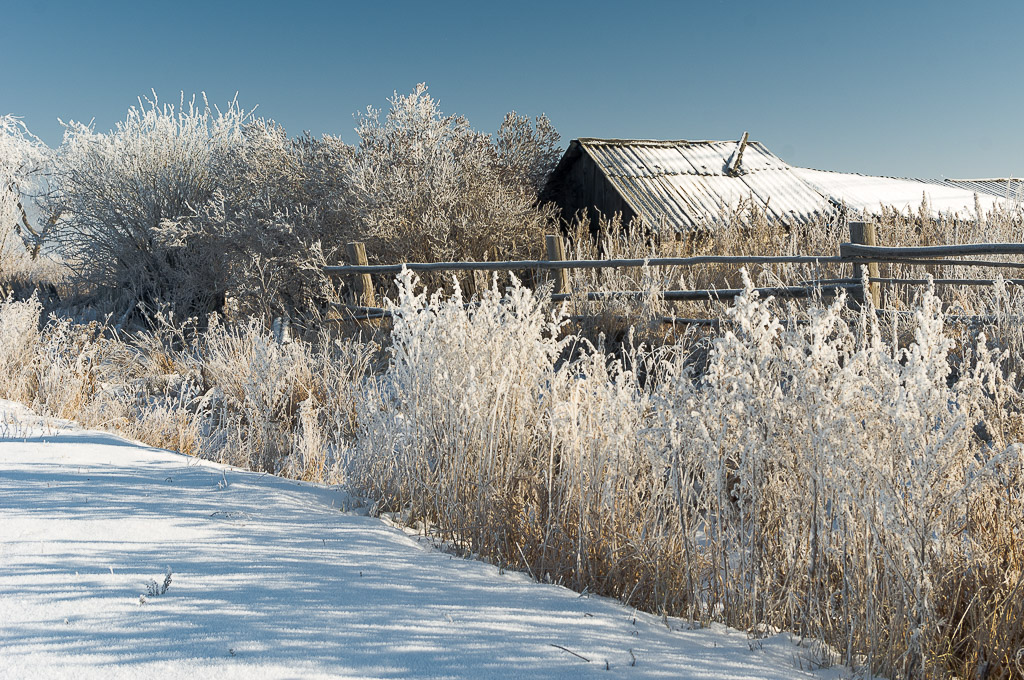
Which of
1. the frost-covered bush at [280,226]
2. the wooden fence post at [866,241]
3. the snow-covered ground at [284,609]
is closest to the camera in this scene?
the snow-covered ground at [284,609]

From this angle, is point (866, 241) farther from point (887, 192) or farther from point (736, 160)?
point (887, 192)

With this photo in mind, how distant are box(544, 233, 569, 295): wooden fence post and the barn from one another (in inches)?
155

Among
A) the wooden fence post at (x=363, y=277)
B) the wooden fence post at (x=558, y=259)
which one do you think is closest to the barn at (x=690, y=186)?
the wooden fence post at (x=558, y=259)

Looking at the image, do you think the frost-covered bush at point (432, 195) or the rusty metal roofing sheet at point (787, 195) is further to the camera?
the rusty metal roofing sheet at point (787, 195)

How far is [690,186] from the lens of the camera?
49.0ft

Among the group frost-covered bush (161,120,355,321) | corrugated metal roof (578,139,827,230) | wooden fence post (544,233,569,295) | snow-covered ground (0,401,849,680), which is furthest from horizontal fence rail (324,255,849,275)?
snow-covered ground (0,401,849,680)

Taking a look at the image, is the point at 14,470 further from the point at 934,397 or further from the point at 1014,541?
the point at 1014,541

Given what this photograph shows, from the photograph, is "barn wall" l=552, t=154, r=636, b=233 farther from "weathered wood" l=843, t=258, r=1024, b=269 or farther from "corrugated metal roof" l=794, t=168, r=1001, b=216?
"weathered wood" l=843, t=258, r=1024, b=269

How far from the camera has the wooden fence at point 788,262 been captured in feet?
22.7

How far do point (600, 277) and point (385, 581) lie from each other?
303 inches

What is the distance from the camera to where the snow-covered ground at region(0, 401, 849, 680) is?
1.95m

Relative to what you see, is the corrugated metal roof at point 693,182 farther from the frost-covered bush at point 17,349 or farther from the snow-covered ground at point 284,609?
the snow-covered ground at point 284,609

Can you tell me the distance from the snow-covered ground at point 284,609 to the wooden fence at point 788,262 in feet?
14.3

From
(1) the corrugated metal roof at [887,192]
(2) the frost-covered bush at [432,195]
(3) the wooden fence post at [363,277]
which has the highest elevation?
(1) the corrugated metal roof at [887,192]
